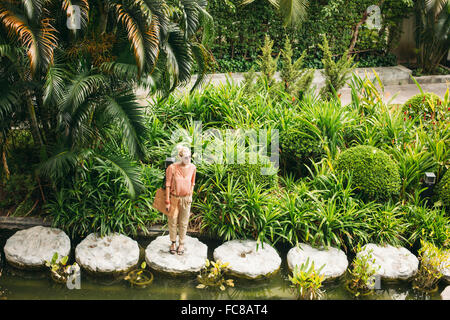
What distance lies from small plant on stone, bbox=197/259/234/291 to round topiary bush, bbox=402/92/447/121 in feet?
14.1

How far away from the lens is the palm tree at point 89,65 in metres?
4.97

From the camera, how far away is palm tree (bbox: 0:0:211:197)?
497 cm

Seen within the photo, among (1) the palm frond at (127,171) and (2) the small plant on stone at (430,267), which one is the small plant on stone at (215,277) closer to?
(1) the palm frond at (127,171)

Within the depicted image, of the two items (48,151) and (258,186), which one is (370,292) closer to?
(258,186)

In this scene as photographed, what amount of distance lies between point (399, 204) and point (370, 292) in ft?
5.20

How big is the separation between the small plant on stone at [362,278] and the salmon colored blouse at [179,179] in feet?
7.14

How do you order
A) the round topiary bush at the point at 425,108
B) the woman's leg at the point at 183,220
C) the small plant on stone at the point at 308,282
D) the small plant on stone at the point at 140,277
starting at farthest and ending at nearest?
the round topiary bush at the point at 425,108, the woman's leg at the point at 183,220, the small plant on stone at the point at 140,277, the small plant on stone at the point at 308,282

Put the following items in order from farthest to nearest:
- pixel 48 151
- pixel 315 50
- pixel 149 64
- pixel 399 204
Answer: pixel 315 50 < pixel 399 204 < pixel 48 151 < pixel 149 64

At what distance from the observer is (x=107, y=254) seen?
223 inches

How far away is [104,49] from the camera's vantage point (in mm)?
5523

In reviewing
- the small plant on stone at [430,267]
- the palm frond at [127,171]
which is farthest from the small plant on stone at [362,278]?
the palm frond at [127,171]

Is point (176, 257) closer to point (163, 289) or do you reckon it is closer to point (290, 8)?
point (163, 289)

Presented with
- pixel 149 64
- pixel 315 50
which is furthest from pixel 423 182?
pixel 315 50

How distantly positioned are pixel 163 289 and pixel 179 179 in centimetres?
129
